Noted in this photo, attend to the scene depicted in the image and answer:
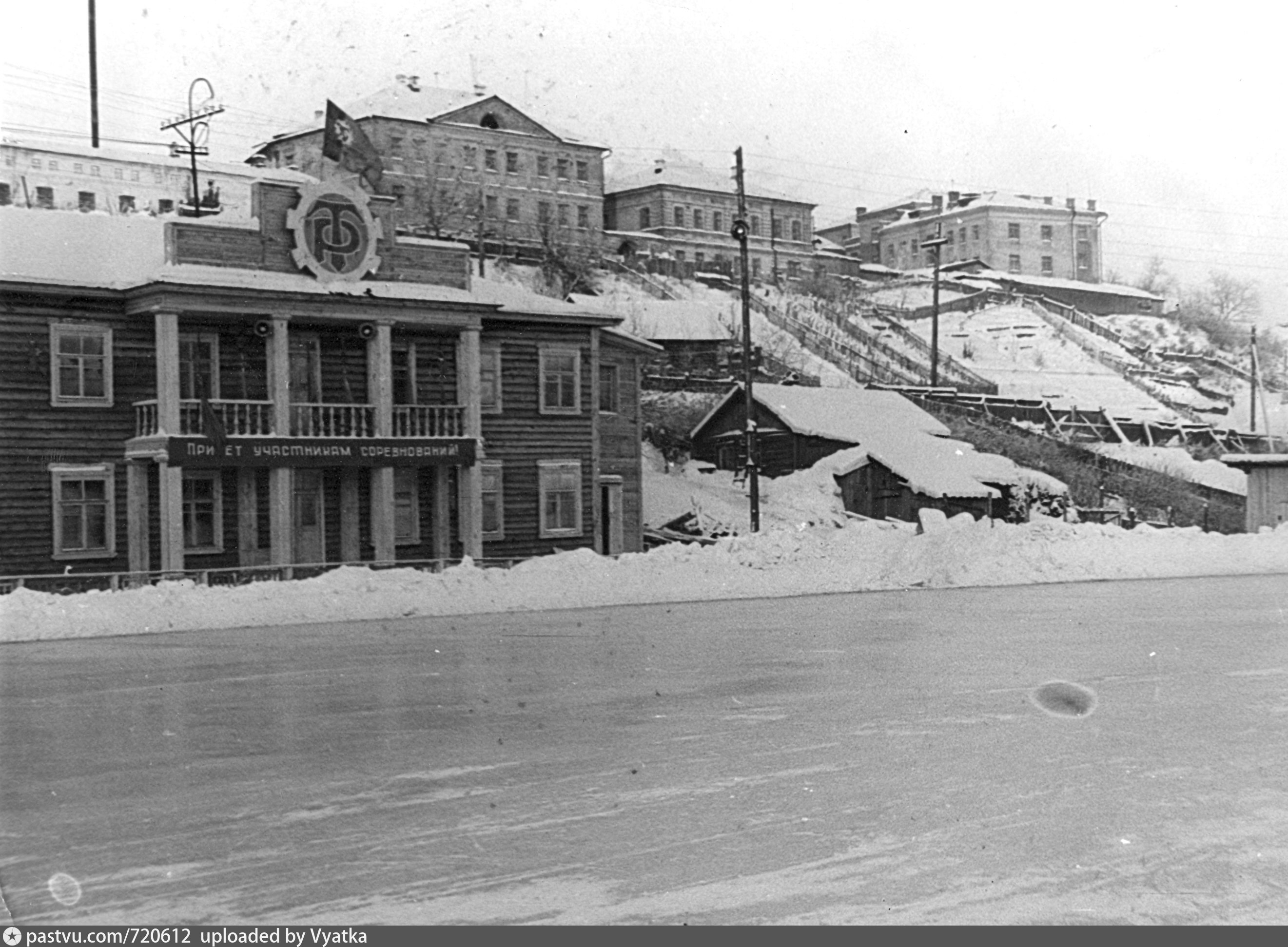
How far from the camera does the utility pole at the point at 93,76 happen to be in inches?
586

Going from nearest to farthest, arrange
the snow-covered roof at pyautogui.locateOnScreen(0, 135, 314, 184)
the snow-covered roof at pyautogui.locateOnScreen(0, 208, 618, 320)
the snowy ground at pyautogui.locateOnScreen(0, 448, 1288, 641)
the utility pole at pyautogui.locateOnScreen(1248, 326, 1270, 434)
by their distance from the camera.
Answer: the snowy ground at pyautogui.locateOnScreen(0, 448, 1288, 641) → the snow-covered roof at pyautogui.locateOnScreen(0, 208, 618, 320) → the snow-covered roof at pyautogui.locateOnScreen(0, 135, 314, 184) → the utility pole at pyautogui.locateOnScreen(1248, 326, 1270, 434)

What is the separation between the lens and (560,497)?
32969mm

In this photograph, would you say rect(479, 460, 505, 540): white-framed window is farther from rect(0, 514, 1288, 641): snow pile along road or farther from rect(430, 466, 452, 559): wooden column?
rect(0, 514, 1288, 641): snow pile along road

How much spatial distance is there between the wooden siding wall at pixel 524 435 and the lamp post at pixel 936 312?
59.6ft

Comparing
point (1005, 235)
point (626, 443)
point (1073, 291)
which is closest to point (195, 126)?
point (626, 443)

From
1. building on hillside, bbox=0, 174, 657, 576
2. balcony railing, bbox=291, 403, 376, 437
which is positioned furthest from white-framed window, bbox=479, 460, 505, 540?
balcony railing, bbox=291, 403, 376, 437

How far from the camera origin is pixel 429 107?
34.6 m

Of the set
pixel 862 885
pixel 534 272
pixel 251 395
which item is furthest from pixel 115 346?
pixel 862 885

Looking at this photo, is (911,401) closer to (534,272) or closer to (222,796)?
(534,272)

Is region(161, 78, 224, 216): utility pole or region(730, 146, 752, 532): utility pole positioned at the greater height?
region(161, 78, 224, 216): utility pole

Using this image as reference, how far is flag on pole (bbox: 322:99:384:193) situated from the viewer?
29.9m

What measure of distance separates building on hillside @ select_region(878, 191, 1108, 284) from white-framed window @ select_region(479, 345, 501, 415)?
68.7ft

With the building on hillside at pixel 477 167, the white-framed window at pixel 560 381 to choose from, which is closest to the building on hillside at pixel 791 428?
the building on hillside at pixel 477 167

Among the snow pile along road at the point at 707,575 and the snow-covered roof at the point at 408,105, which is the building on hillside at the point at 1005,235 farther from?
the snow-covered roof at the point at 408,105
